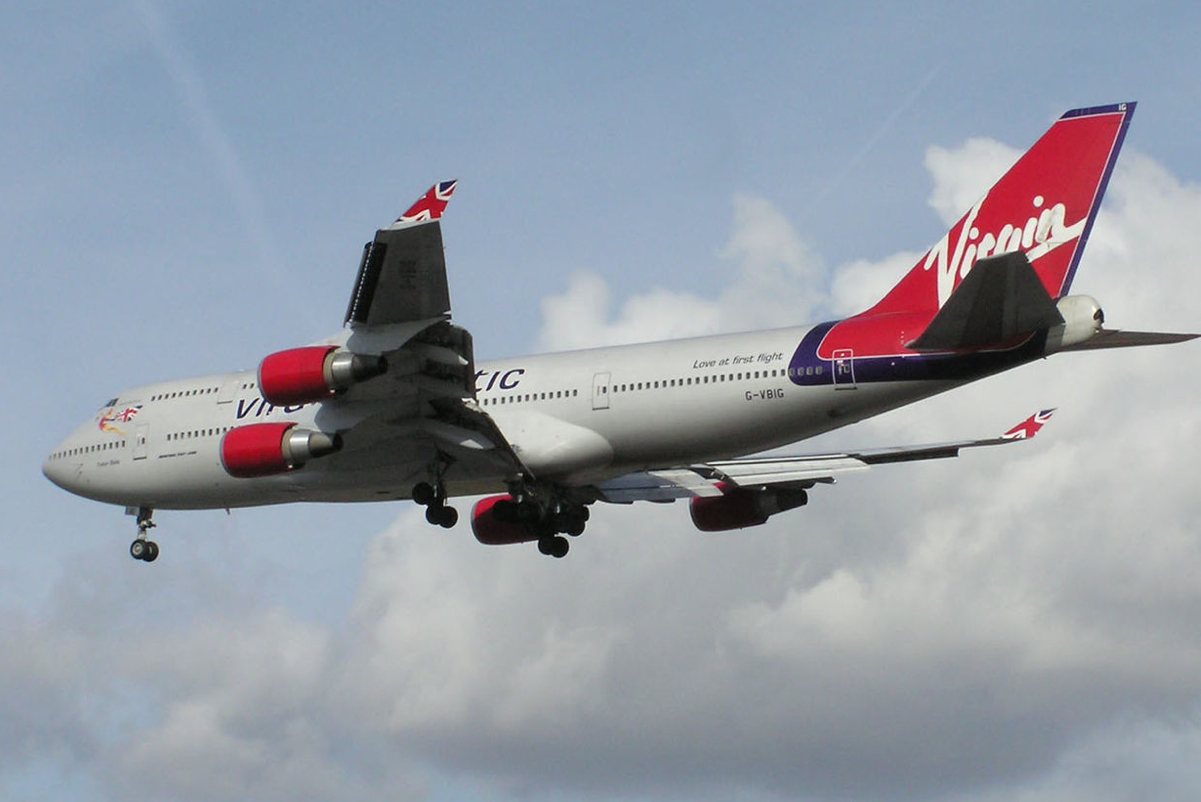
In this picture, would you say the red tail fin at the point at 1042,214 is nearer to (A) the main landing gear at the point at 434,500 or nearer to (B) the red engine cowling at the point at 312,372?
(A) the main landing gear at the point at 434,500

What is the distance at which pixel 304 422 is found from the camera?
35.6m

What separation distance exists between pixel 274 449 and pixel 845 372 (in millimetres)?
11040

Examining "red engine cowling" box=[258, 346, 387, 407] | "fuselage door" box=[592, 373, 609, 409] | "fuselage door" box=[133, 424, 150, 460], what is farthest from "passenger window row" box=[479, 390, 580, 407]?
"fuselage door" box=[133, 424, 150, 460]

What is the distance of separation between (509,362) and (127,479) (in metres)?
9.34

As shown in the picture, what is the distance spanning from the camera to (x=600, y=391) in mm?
34250

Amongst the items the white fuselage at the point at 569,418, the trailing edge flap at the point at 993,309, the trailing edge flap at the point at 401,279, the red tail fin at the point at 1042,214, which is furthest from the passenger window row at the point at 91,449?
the trailing edge flap at the point at 993,309

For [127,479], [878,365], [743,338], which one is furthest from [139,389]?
[878,365]

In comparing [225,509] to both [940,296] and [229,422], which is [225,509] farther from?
[940,296]

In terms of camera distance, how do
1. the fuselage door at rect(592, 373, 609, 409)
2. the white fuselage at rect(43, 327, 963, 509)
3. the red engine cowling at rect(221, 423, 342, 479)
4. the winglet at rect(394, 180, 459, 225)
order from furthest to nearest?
the fuselage door at rect(592, 373, 609, 409) < the red engine cowling at rect(221, 423, 342, 479) < the white fuselage at rect(43, 327, 963, 509) < the winglet at rect(394, 180, 459, 225)

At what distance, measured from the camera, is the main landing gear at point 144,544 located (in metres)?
39.9

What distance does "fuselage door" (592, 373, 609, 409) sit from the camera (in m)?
34.1

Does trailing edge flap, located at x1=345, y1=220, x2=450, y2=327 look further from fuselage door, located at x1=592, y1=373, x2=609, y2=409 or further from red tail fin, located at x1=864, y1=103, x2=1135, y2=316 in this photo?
red tail fin, located at x1=864, y1=103, x2=1135, y2=316

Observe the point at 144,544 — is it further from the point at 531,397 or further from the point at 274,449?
the point at 531,397

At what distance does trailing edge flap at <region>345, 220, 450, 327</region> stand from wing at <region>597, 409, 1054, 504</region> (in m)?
8.54
